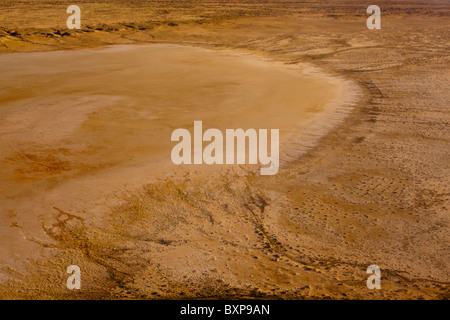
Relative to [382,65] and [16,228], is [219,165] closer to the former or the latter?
[16,228]

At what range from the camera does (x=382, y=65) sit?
11.3 meters

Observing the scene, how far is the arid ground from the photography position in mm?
3676

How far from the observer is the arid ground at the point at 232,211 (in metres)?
3.68

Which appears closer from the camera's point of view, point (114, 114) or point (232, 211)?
point (232, 211)

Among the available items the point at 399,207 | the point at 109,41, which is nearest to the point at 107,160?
the point at 399,207

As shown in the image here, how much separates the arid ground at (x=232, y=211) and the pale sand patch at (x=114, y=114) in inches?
1.4

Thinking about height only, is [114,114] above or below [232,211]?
above

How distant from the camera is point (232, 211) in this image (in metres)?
4.79

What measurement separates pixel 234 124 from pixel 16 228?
3845 mm

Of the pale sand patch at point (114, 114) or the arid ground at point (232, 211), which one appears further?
the pale sand patch at point (114, 114)

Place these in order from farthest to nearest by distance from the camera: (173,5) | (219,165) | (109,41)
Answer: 1. (173,5)
2. (109,41)
3. (219,165)

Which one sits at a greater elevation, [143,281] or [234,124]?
[234,124]

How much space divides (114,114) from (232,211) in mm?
3627
